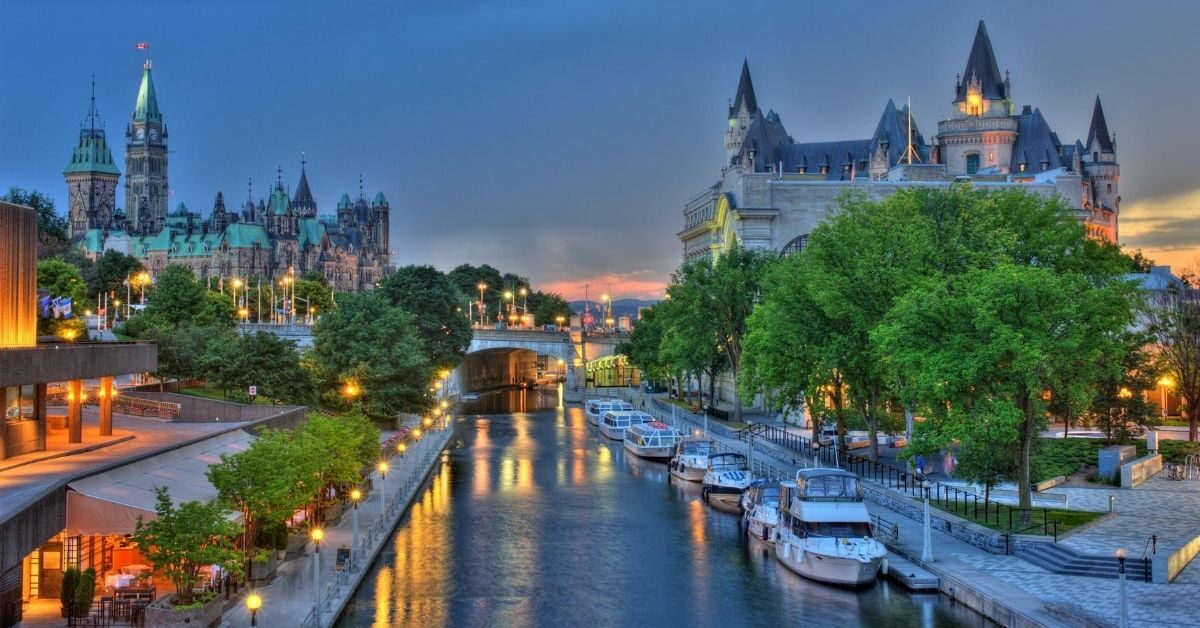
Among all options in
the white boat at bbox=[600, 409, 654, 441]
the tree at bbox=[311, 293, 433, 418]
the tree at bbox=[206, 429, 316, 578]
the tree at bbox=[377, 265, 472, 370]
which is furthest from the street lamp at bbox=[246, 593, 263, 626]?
the tree at bbox=[377, 265, 472, 370]

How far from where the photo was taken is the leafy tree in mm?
70500

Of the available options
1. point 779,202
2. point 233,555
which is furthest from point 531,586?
point 779,202

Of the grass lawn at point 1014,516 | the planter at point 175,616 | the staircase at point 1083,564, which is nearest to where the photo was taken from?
the planter at point 175,616

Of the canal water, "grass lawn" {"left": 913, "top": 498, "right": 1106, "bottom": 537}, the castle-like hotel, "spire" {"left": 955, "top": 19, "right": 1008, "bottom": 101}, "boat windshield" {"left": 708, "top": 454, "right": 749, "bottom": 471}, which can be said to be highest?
"spire" {"left": 955, "top": 19, "right": 1008, "bottom": 101}

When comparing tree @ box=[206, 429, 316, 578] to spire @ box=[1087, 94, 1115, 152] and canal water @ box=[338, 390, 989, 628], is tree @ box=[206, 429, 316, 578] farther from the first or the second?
spire @ box=[1087, 94, 1115, 152]

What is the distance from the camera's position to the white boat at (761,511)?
47.6m

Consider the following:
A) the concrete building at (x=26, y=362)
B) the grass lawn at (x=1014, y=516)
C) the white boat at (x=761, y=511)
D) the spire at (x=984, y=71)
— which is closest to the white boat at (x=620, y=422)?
the white boat at (x=761, y=511)

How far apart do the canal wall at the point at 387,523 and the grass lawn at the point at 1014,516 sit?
21.8m

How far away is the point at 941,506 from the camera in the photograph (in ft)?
153

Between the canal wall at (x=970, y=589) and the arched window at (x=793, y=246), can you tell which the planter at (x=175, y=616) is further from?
the arched window at (x=793, y=246)

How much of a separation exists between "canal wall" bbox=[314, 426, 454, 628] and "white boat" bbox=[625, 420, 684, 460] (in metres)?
13.7

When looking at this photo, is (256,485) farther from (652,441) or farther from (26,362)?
(652,441)

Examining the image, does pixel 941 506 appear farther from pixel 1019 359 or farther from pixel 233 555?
pixel 233 555

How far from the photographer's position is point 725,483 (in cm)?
5884
